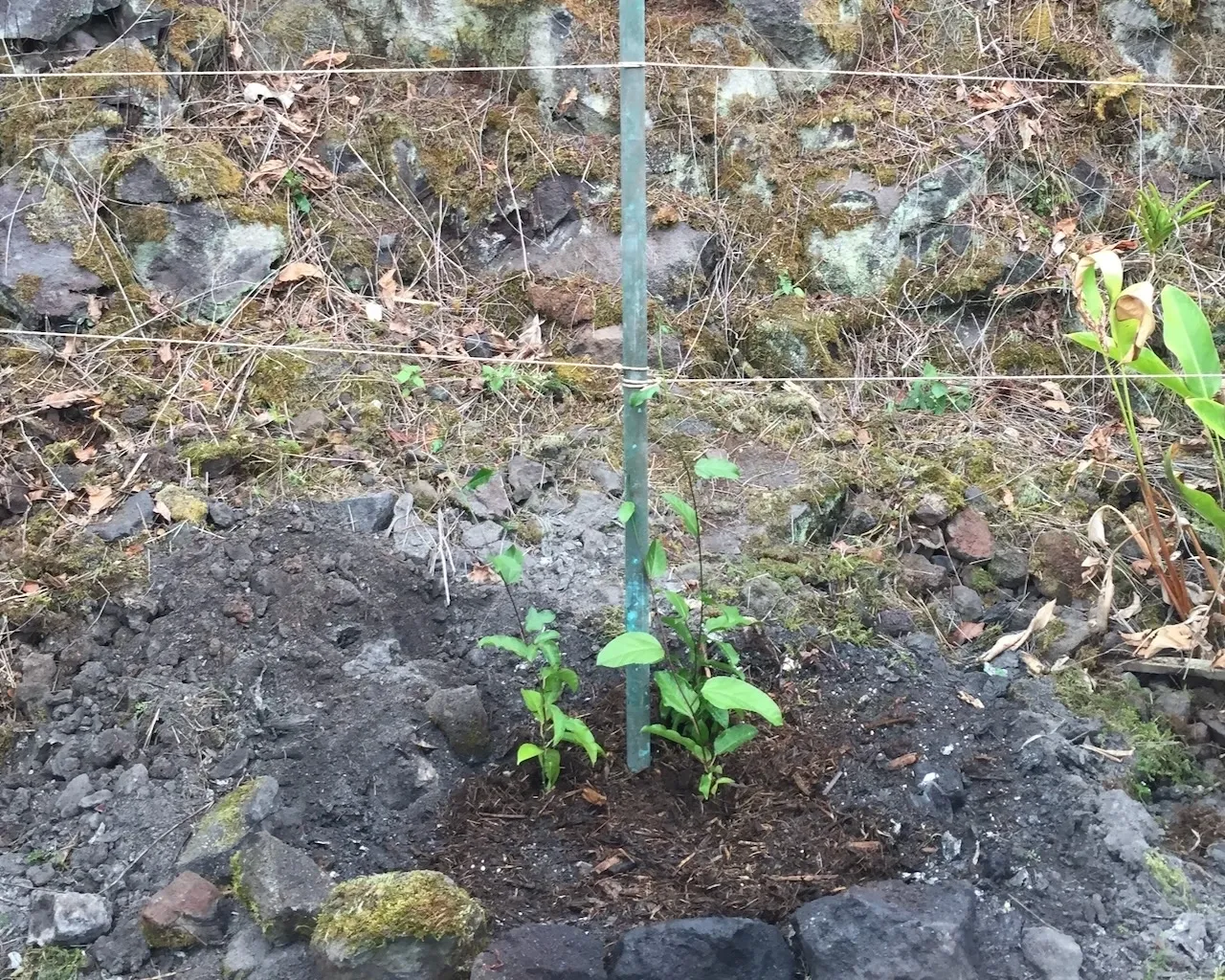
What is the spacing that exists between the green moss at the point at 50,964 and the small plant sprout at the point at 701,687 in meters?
1.20

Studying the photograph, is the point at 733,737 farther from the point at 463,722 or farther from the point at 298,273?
the point at 298,273

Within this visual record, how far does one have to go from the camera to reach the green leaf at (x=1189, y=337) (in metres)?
2.54

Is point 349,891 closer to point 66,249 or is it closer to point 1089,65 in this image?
point 66,249

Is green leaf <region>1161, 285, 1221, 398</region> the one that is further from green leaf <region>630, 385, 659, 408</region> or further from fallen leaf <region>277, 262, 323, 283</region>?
fallen leaf <region>277, 262, 323, 283</region>

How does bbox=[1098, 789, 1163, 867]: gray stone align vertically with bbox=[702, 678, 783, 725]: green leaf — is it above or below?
below

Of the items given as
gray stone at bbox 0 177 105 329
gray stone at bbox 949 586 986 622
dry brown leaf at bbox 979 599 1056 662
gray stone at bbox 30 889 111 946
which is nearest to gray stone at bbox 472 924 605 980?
gray stone at bbox 30 889 111 946

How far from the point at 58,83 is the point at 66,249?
26.6 inches

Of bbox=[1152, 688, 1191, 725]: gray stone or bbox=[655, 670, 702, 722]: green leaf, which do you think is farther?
bbox=[1152, 688, 1191, 725]: gray stone

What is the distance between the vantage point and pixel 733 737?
2.23 metres

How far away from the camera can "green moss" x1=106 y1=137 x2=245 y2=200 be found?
3.70 metres

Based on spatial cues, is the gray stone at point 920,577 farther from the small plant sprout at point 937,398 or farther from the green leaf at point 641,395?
the green leaf at point 641,395

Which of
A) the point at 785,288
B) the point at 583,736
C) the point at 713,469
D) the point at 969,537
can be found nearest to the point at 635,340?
the point at 713,469

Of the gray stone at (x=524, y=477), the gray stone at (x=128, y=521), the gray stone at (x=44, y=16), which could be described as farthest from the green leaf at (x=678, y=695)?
the gray stone at (x=44, y=16)

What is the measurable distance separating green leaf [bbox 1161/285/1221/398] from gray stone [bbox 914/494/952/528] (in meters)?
0.77
